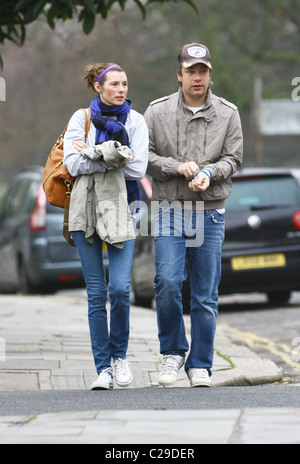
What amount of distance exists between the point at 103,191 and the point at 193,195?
0.57 meters

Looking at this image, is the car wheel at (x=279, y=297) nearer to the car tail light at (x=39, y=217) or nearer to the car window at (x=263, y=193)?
the car window at (x=263, y=193)

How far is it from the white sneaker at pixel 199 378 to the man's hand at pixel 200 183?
107cm

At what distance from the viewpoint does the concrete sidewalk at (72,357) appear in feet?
21.1

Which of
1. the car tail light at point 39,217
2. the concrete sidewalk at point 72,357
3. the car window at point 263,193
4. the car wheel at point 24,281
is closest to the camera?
the concrete sidewalk at point 72,357

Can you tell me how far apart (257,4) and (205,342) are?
2281 centimetres

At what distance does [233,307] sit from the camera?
12594mm

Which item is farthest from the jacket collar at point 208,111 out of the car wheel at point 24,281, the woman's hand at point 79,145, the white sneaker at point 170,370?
the car wheel at point 24,281

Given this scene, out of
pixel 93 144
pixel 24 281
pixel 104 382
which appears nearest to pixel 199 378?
pixel 104 382

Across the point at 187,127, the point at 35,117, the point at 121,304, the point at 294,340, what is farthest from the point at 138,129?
the point at 35,117

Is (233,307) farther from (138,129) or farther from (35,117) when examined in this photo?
(35,117)

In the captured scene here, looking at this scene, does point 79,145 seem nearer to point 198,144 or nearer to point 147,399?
point 198,144

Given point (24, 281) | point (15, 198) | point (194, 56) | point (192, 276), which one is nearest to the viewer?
point (194, 56)

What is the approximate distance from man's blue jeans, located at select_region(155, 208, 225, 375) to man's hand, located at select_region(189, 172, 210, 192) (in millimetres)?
253

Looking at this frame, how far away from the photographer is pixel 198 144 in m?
6.02
